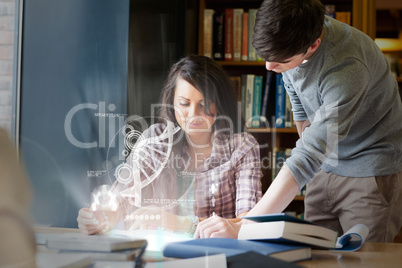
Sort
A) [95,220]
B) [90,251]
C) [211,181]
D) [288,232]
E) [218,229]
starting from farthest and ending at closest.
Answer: [211,181], [95,220], [218,229], [288,232], [90,251]

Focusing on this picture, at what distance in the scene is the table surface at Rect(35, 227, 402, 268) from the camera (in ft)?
2.27

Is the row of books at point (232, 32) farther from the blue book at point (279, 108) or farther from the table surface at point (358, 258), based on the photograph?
the table surface at point (358, 258)

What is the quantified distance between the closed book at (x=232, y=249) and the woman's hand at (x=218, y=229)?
0.11m

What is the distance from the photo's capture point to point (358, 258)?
2.47ft

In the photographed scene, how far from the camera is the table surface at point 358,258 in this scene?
0.69m

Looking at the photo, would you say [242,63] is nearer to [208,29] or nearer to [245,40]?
[245,40]

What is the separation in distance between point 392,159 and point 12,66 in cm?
124

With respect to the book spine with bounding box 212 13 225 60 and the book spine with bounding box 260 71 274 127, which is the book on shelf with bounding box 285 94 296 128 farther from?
the book spine with bounding box 212 13 225 60

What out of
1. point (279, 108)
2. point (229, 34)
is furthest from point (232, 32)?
point (279, 108)

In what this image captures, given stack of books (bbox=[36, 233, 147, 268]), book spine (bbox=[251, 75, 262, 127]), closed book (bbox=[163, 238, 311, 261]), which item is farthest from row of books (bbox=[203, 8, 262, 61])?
stack of books (bbox=[36, 233, 147, 268])

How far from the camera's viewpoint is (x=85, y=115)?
4.55 feet

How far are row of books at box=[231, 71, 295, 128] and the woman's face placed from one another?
540mm

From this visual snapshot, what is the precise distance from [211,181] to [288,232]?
670mm

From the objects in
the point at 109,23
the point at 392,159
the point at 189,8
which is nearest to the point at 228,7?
the point at 189,8
